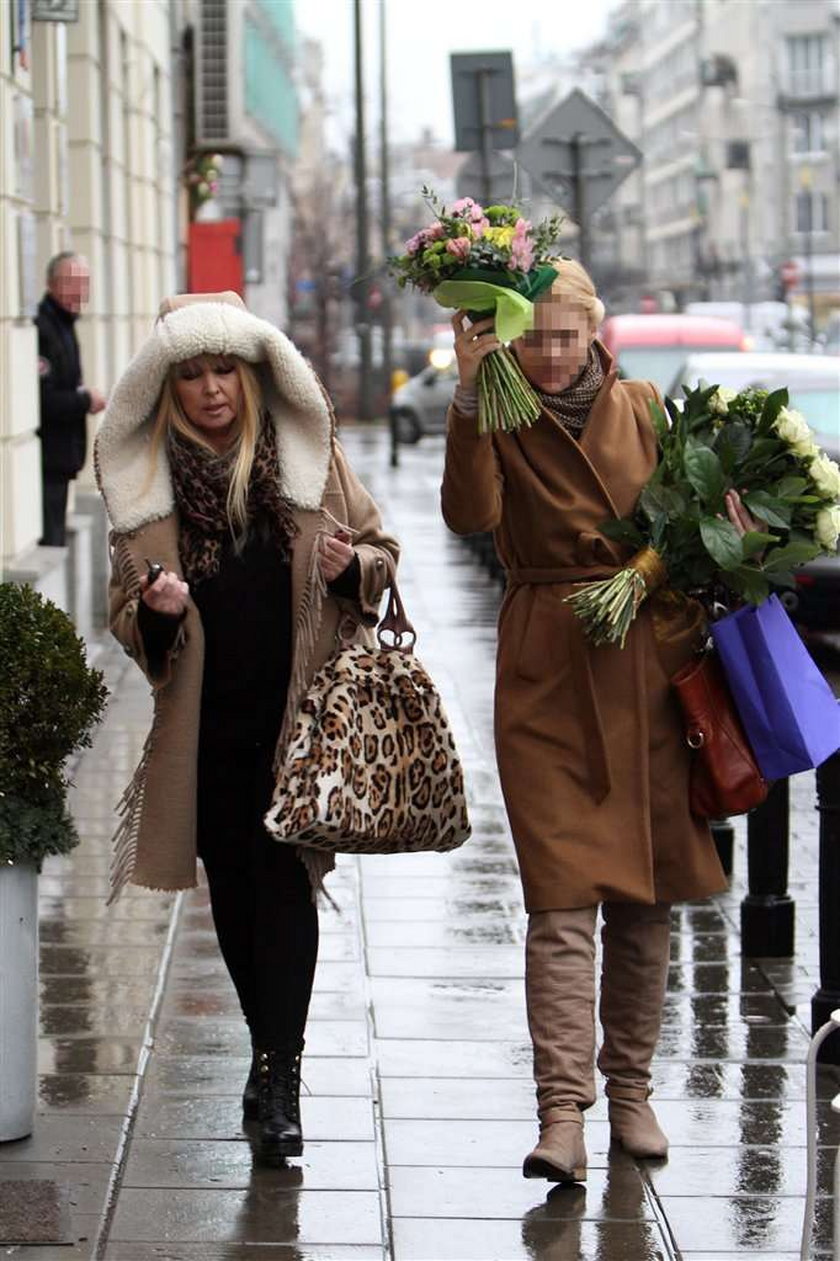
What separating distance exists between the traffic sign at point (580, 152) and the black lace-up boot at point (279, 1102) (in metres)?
11.5

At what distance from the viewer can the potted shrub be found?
524 centimetres

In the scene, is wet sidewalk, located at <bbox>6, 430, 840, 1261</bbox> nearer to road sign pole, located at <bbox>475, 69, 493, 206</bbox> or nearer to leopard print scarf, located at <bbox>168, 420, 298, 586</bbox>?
leopard print scarf, located at <bbox>168, 420, 298, 586</bbox>

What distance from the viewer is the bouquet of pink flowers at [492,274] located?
4.98 metres

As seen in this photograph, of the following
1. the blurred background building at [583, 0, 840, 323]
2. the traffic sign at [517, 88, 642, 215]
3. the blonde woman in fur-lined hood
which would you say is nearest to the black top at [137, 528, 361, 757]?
the blonde woman in fur-lined hood

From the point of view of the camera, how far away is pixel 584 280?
5285mm

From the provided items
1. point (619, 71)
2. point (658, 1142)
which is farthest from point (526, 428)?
point (619, 71)

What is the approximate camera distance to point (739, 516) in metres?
5.30

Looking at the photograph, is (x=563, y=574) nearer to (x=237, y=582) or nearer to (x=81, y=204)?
(x=237, y=582)

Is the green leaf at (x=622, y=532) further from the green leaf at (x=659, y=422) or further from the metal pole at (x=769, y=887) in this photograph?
the metal pole at (x=769, y=887)

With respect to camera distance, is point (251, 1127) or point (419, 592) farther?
point (419, 592)

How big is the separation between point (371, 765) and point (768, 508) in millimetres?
981

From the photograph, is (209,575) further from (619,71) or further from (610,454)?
(619,71)

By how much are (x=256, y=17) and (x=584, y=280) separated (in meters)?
45.3

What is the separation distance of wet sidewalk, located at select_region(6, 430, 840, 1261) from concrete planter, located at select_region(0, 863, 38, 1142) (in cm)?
8
